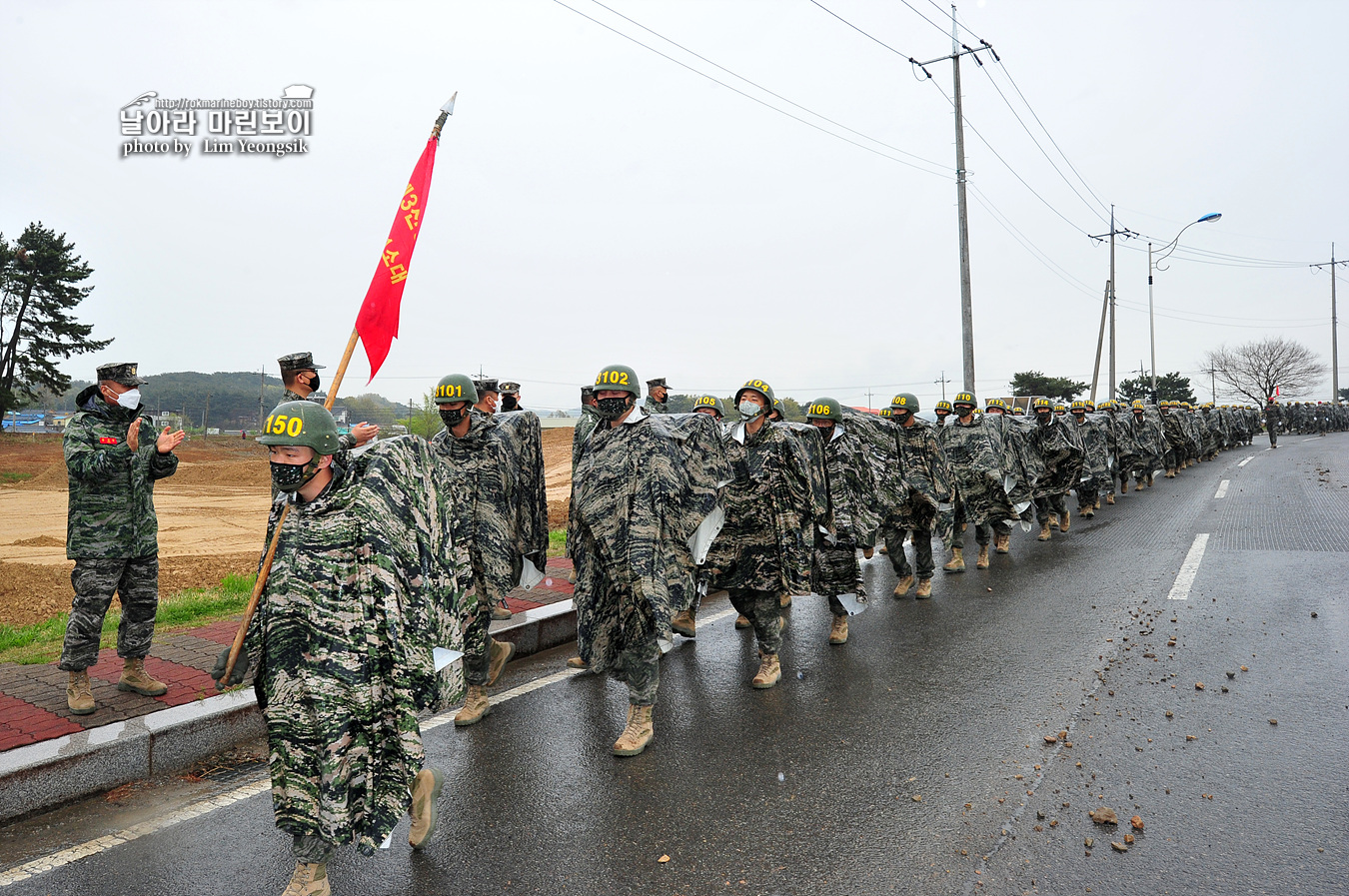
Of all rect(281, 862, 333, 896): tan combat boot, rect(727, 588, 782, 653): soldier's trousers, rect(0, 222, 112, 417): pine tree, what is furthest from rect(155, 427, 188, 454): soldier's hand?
rect(0, 222, 112, 417): pine tree

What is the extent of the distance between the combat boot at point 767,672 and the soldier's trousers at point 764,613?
5 cm

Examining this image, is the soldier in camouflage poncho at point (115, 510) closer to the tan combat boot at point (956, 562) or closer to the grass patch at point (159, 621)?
the grass patch at point (159, 621)

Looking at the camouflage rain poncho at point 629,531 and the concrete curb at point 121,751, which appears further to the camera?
the camouflage rain poncho at point 629,531

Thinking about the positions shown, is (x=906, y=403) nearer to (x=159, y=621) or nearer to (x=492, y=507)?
(x=492, y=507)

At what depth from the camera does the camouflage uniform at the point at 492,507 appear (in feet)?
16.6

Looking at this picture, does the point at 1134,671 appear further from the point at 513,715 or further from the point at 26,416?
the point at 26,416

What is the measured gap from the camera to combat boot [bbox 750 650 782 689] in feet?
17.8

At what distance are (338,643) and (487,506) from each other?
226 cm

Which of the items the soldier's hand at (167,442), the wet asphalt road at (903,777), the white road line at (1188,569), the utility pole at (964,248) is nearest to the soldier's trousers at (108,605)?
the soldier's hand at (167,442)

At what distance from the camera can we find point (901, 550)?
825 cm

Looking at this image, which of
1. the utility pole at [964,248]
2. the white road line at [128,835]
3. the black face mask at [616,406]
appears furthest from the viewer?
the utility pole at [964,248]

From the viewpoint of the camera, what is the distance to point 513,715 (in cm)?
496

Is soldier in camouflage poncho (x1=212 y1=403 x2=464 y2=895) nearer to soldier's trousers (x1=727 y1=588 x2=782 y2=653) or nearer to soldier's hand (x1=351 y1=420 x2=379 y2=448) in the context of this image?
soldier's hand (x1=351 y1=420 x2=379 y2=448)

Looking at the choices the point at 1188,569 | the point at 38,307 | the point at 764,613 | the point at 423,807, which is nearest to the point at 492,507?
the point at 764,613
